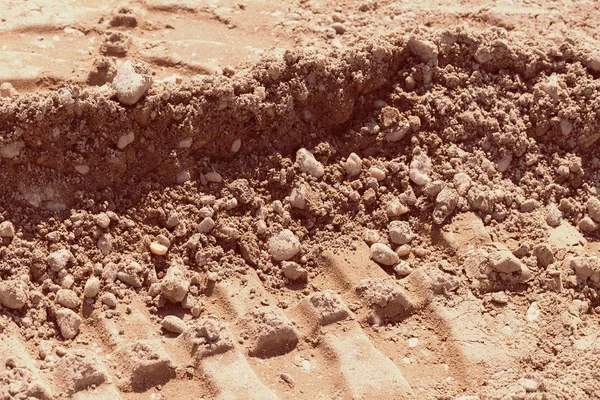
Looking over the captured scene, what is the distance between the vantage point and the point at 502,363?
3264mm

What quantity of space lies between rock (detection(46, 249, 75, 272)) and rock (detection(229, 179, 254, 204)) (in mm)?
633

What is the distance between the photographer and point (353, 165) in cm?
376

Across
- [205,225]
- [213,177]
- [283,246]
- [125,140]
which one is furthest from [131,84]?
[283,246]

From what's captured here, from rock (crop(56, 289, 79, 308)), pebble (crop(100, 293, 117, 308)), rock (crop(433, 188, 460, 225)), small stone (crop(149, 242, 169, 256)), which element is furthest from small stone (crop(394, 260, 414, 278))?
rock (crop(56, 289, 79, 308))

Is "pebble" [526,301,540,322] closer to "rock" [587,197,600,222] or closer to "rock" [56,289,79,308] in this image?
"rock" [587,197,600,222]

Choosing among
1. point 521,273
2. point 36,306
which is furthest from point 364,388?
point 36,306

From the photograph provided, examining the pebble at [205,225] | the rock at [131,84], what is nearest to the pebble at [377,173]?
the pebble at [205,225]

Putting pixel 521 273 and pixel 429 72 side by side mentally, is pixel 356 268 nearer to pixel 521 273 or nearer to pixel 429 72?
pixel 521 273

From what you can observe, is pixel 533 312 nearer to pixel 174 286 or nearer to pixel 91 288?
pixel 174 286

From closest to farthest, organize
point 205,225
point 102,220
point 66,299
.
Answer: point 66,299 → point 102,220 → point 205,225

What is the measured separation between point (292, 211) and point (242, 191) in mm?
199

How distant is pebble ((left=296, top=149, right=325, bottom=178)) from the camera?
12.2ft

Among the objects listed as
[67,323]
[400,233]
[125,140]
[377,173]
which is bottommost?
[67,323]

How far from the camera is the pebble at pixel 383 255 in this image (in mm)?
3586
